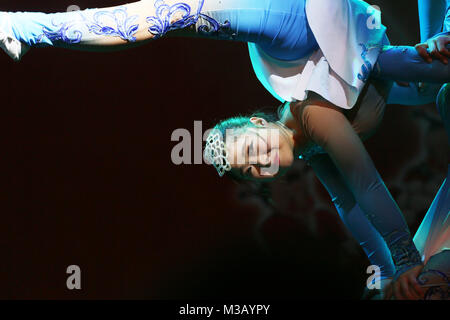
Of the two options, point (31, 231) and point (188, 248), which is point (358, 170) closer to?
point (188, 248)

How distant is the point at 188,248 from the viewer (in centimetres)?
236

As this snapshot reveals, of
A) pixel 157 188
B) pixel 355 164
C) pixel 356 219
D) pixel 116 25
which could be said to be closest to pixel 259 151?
pixel 355 164

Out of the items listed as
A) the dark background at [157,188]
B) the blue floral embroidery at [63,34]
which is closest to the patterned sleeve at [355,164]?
the blue floral embroidery at [63,34]

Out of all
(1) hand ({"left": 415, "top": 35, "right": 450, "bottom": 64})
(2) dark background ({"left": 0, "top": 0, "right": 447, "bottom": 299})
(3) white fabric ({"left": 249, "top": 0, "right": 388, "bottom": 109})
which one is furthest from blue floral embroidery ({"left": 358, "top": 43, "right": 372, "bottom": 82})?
(2) dark background ({"left": 0, "top": 0, "right": 447, "bottom": 299})

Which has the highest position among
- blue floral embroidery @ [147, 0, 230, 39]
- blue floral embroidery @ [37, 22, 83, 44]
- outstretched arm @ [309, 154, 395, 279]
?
blue floral embroidery @ [147, 0, 230, 39]

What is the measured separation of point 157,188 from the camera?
233 cm

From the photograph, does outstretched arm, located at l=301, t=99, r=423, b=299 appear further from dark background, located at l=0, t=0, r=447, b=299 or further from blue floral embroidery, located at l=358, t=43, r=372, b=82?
dark background, located at l=0, t=0, r=447, b=299

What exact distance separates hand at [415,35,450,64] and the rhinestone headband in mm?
529

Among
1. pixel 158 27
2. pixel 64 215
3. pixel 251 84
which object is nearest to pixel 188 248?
pixel 64 215


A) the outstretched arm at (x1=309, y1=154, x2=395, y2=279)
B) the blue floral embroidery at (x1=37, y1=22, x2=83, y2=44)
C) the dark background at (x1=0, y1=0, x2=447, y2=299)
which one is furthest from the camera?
the dark background at (x1=0, y1=0, x2=447, y2=299)

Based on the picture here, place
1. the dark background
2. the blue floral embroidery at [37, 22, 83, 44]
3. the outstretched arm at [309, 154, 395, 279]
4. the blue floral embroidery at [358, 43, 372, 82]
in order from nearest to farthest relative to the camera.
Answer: the blue floral embroidery at [37, 22, 83, 44] < the blue floral embroidery at [358, 43, 372, 82] < the outstretched arm at [309, 154, 395, 279] < the dark background

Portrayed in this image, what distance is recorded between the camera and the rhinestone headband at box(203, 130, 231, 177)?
1622 mm
